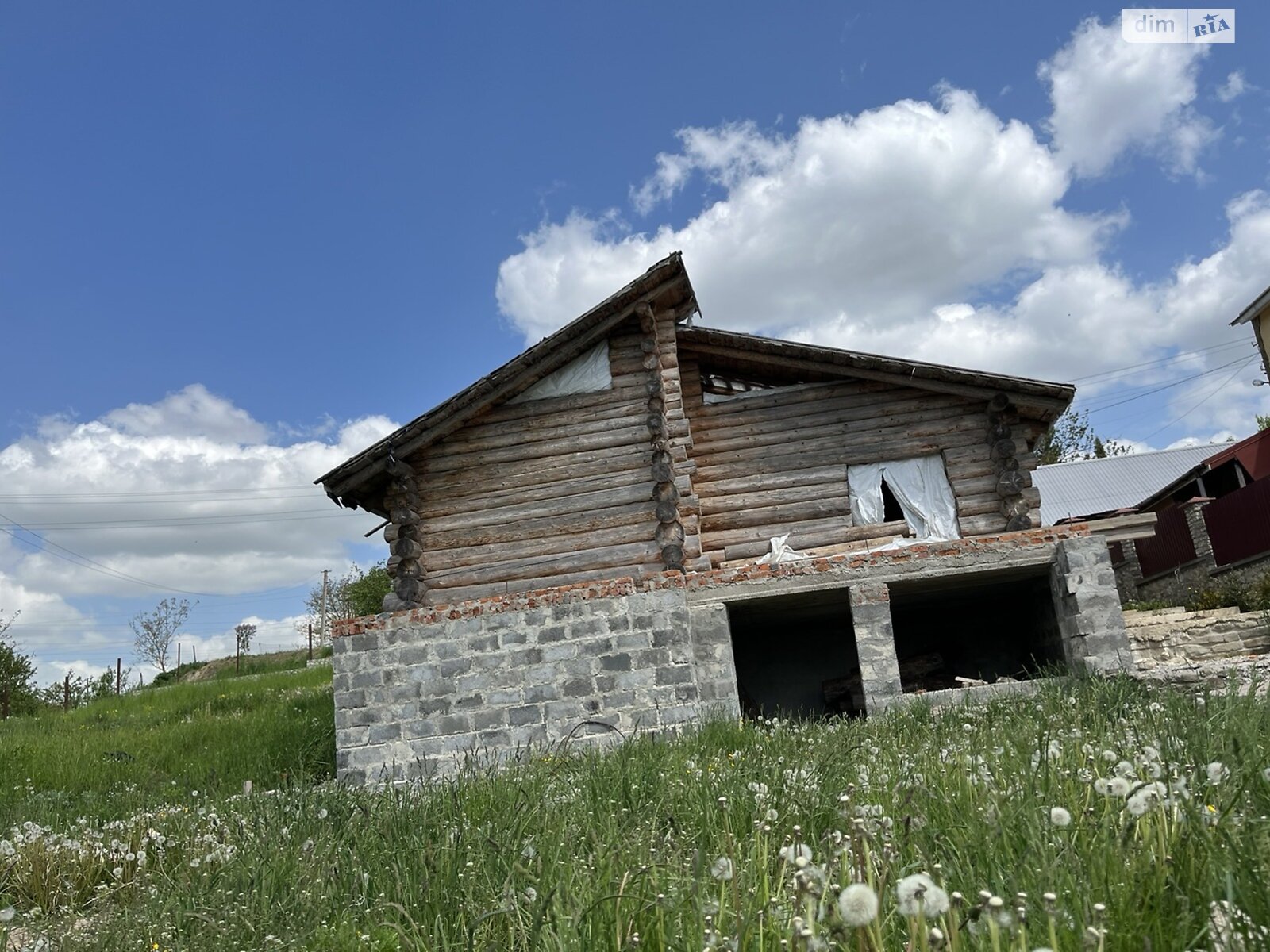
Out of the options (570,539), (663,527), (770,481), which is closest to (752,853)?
(663,527)

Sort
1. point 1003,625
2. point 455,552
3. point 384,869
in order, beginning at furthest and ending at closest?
1. point 1003,625
2. point 455,552
3. point 384,869

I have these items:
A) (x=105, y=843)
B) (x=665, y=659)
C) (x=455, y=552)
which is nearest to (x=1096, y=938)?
(x=105, y=843)

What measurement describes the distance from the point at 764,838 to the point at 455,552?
10443 millimetres

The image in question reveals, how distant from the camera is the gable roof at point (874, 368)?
12961 millimetres

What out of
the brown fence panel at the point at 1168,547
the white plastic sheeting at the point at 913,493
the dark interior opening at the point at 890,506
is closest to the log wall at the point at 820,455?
the white plastic sheeting at the point at 913,493

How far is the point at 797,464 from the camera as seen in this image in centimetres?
1362

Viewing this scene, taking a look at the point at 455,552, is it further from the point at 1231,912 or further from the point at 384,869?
the point at 1231,912

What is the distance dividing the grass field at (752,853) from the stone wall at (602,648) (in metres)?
5.12

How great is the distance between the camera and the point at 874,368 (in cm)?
1338

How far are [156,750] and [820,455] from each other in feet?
44.7

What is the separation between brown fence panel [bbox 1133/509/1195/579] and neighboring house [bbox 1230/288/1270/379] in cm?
648

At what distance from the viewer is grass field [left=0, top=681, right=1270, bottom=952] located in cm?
207

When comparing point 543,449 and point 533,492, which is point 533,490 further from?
point 543,449

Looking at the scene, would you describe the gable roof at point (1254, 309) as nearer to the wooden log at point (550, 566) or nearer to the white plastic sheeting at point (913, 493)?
the white plastic sheeting at point (913, 493)
